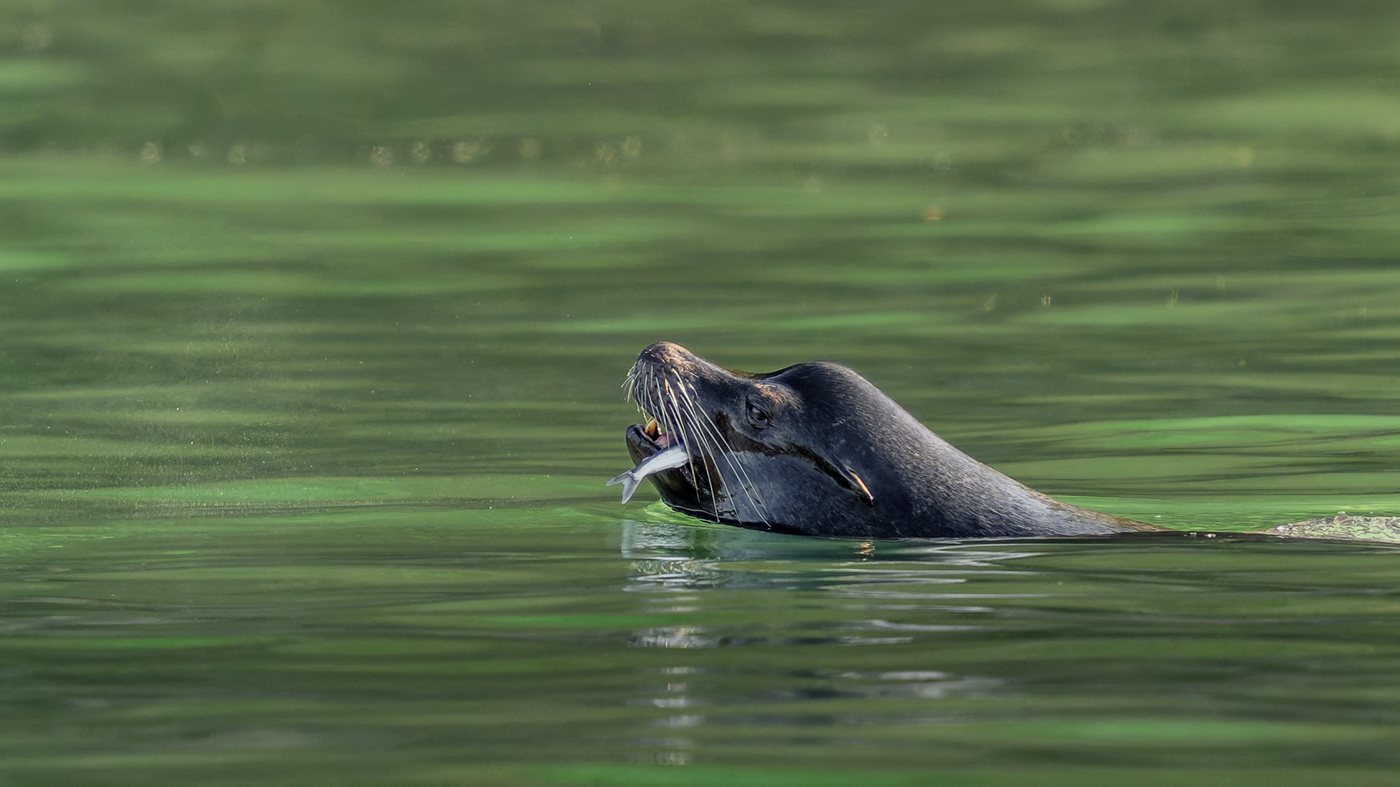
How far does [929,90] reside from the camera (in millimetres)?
Result: 24688

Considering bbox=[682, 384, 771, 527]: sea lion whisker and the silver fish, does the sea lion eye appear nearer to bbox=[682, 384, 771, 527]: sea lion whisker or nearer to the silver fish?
bbox=[682, 384, 771, 527]: sea lion whisker

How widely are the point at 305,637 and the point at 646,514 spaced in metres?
3.16

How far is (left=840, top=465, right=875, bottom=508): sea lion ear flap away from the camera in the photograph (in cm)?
805

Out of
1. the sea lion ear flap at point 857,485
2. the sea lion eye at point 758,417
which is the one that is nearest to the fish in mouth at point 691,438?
the sea lion eye at point 758,417

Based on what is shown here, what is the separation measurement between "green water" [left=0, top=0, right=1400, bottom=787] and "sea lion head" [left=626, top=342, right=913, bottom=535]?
0.28 m

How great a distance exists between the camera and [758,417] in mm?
8320

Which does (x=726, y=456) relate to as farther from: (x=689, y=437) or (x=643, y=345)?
(x=643, y=345)

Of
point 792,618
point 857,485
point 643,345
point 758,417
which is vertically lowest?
point 792,618

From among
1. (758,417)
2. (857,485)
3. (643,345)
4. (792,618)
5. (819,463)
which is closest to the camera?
(792,618)

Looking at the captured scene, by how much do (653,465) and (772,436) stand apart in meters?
0.50

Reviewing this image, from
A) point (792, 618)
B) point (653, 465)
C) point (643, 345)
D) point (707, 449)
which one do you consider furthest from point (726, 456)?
point (643, 345)

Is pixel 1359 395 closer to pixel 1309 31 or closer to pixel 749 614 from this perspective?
pixel 749 614

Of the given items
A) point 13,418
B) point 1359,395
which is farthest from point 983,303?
point 13,418

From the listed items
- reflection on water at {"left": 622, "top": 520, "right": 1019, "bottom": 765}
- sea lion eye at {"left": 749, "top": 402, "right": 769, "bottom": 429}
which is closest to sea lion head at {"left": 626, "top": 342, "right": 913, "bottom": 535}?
sea lion eye at {"left": 749, "top": 402, "right": 769, "bottom": 429}
